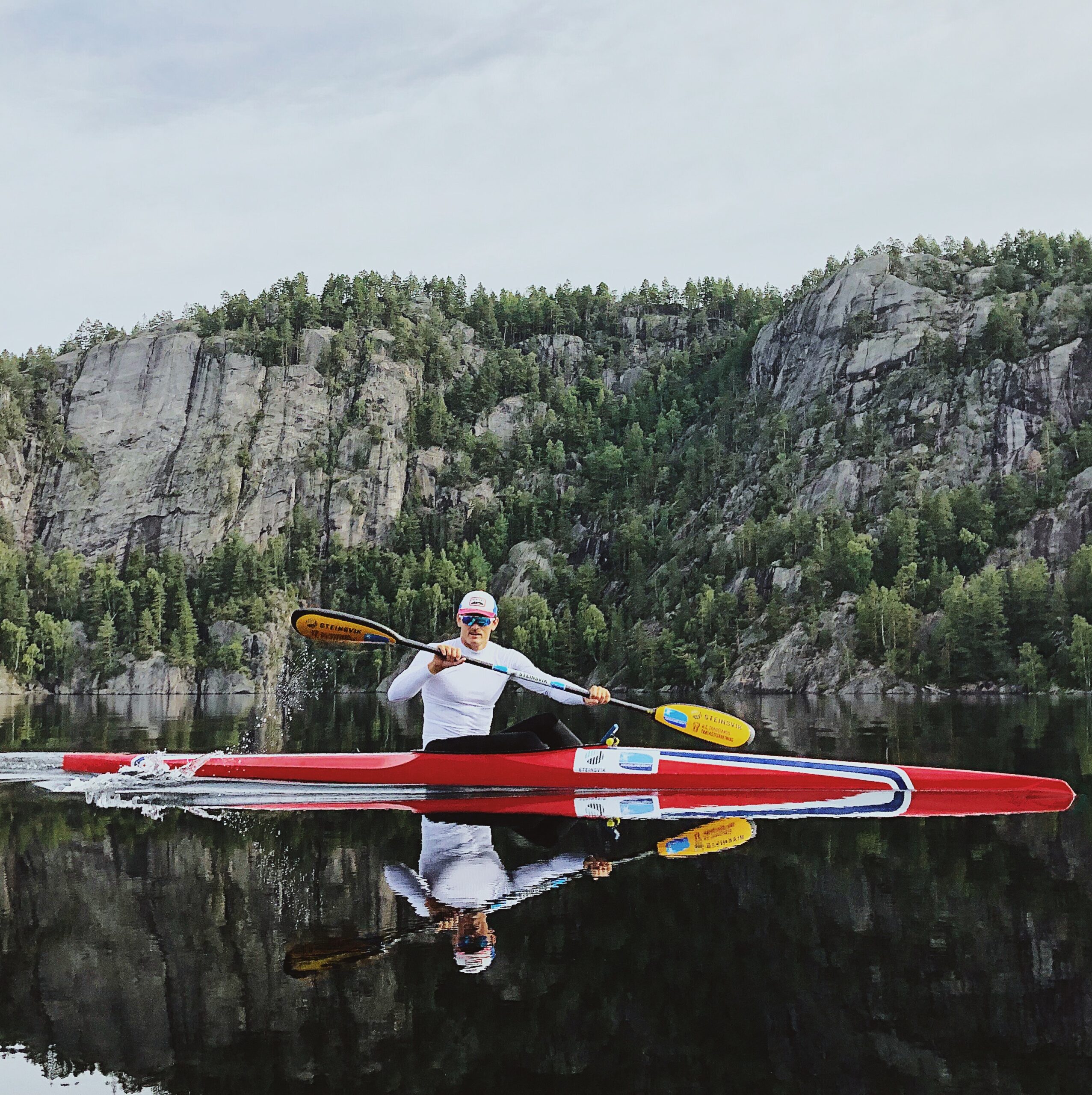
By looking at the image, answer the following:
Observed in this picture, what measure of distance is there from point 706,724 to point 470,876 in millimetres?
7062

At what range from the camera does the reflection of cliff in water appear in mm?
5297

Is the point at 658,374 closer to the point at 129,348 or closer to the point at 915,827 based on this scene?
the point at 129,348

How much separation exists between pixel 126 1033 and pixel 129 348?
17365 centimetres

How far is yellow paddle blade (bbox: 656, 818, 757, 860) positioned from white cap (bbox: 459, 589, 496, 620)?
12.4ft

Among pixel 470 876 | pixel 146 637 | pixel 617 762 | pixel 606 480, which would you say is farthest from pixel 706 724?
pixel 606 480

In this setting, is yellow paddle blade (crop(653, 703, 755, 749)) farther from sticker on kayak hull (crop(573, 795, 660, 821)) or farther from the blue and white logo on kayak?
sticker on kayak hull (crop(573, 795, 660, 821))

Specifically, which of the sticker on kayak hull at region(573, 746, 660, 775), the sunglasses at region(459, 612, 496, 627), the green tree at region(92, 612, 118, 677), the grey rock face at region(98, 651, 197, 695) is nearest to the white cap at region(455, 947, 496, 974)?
the sunglasses at region(459, 612, 496, 627)

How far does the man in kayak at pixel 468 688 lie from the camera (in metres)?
13.1

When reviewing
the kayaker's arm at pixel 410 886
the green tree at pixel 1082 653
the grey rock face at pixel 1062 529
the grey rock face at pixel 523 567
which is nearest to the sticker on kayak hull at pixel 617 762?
the kayaker's arm at pixel 410 886

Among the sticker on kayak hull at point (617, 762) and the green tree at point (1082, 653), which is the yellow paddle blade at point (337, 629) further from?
the green tree at point (1082, 653)

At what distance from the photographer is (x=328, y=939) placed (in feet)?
23.6

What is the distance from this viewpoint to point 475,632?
13.4 meters

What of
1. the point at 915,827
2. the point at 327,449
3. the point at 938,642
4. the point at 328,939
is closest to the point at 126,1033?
the point at 328,939

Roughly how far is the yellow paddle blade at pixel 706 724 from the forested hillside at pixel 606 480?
68.5 meters
